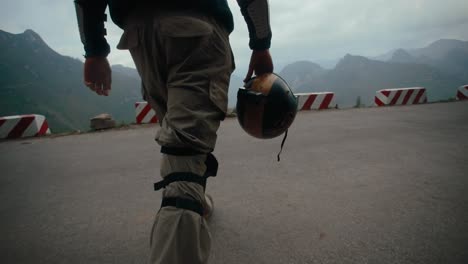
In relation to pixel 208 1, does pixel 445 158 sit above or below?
below

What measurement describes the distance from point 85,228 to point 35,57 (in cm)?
16805

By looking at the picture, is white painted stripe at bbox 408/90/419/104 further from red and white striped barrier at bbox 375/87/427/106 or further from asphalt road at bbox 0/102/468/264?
asphalt road at bbox 0/102/468/264

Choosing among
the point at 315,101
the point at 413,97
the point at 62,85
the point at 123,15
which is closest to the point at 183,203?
the point at 123,15

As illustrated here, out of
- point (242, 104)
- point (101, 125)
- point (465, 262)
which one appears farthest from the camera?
point (101, 125)

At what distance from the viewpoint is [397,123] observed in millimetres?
5398

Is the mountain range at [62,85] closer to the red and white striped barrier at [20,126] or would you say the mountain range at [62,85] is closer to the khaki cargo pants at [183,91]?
the red and white striped barrier at [20,126]

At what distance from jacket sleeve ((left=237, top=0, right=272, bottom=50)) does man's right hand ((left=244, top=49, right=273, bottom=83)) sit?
39 millimetres

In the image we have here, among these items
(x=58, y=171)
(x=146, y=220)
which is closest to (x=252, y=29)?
(x=146, y=220)

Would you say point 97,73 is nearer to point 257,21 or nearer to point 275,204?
point 257,21

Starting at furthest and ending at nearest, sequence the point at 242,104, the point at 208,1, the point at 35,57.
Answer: the point at 35,57 < the point at 242,104 < the point at 208,1

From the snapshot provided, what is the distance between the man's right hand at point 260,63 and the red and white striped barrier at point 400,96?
9389 mm

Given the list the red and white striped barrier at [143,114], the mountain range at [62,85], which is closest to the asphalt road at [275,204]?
the red and white striped barrier at [143,114]

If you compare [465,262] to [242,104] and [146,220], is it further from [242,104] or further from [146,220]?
[146,220]

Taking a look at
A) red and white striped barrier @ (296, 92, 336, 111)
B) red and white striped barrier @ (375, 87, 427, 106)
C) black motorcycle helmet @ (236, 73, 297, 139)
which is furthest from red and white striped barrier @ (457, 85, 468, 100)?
black motorcycle helmet @ (236, 73, 297, 139)
